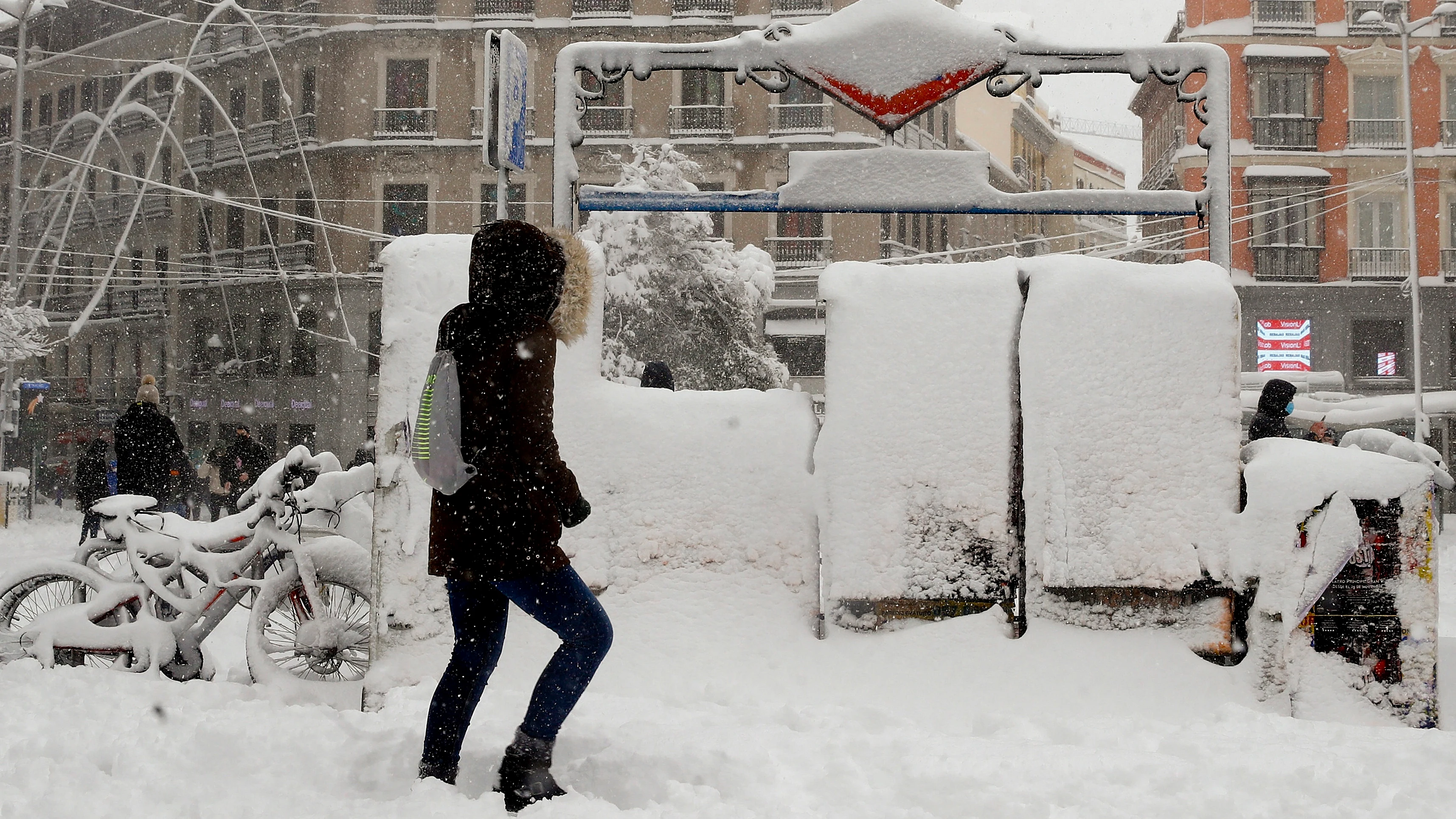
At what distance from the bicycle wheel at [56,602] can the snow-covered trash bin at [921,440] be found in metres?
3.41

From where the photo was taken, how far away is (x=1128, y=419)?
13.4 feet

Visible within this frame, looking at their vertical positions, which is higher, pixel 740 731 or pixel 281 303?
pixel 281 303

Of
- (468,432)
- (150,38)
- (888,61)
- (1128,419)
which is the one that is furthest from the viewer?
(150,38)

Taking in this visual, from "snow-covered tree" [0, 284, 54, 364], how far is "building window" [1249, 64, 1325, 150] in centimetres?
3129

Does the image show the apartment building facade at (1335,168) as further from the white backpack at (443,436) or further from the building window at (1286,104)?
the white backpack at (443,436)

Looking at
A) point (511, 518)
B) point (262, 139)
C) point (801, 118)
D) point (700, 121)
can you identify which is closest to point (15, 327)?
point (262, 139)

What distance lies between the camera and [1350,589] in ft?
13.1

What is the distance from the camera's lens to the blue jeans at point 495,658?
10.7ft

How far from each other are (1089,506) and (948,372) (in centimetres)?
65

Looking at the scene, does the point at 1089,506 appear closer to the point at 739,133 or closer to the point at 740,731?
the point at 740,731

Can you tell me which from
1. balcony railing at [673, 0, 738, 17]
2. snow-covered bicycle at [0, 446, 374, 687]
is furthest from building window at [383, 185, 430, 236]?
snow-covered bicycle at [0, 446, 374, 687]

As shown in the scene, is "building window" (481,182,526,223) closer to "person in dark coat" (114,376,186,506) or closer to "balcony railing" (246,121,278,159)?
"balcony railing" (246,121,278,159)

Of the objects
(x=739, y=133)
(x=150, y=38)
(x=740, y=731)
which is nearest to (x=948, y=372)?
(x=740, y=731)

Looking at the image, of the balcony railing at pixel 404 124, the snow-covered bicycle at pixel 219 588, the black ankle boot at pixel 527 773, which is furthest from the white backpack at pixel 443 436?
the balcony railing at pixel 404 124
